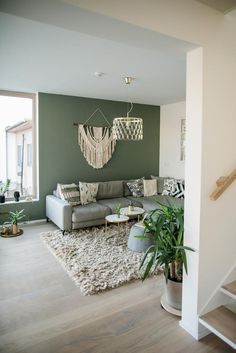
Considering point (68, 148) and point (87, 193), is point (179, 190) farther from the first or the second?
point (68, 148)

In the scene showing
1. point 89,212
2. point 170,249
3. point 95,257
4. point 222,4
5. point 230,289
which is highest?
point 222,4

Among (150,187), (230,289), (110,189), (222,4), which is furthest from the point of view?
(150,187)

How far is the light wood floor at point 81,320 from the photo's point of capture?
184 cm

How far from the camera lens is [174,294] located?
2.23 meters

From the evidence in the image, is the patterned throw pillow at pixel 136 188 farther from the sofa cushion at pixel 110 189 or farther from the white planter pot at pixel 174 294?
the white planter pot at pixel 174 294

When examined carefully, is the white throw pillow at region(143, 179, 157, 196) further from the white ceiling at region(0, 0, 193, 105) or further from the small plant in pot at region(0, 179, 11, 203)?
the small plant in pot at region(0, 179, 11, 203)

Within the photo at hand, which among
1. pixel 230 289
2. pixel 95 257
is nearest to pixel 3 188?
pixel 95 257

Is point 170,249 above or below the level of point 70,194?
below

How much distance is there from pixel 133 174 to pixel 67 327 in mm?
4220

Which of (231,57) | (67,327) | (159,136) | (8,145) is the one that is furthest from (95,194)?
(231,57)

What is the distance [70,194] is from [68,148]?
1.09 m

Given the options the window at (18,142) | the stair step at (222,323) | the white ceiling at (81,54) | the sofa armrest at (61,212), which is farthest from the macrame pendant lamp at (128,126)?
the stair step at (222,323)

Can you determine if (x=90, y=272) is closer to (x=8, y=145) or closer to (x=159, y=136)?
(x=8, y=145)

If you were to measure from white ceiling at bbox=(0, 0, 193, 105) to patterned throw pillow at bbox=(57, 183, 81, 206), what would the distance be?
183 cm
